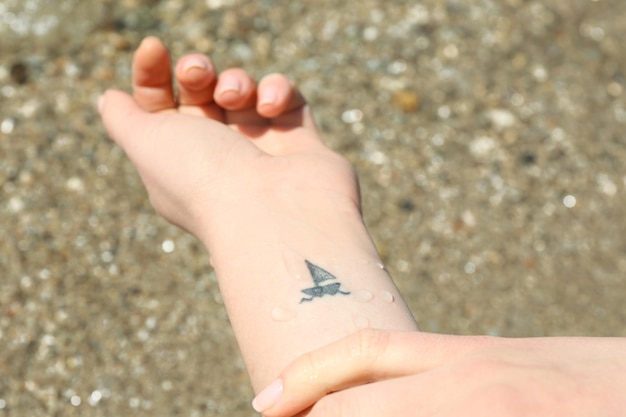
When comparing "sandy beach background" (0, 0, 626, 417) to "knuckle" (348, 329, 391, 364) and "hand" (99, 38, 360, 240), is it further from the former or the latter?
"knuckle" (348, 329, 391, 364)

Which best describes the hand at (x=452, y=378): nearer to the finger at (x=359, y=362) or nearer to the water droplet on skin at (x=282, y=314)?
the finger at (x=359, y=362)

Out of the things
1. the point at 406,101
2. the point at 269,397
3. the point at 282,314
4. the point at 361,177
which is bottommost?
the point at 361,177

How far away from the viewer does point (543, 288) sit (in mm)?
2449

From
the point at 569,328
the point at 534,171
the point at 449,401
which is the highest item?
the point at 449,401

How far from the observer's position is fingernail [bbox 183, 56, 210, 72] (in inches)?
75.4

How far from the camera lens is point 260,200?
5.83 ft

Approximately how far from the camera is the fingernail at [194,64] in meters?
1.92

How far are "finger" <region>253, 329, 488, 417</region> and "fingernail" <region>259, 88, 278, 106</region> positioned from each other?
830mm

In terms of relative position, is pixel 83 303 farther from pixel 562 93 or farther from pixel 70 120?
pixel 562 93

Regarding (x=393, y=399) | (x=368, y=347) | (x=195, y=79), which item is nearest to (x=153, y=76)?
(x=195, y=79)

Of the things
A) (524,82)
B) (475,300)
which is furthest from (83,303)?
(524,82)

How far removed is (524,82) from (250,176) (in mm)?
1445

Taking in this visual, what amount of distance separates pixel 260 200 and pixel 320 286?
273mm

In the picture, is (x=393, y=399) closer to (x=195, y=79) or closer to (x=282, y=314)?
(x=282, y=314)
